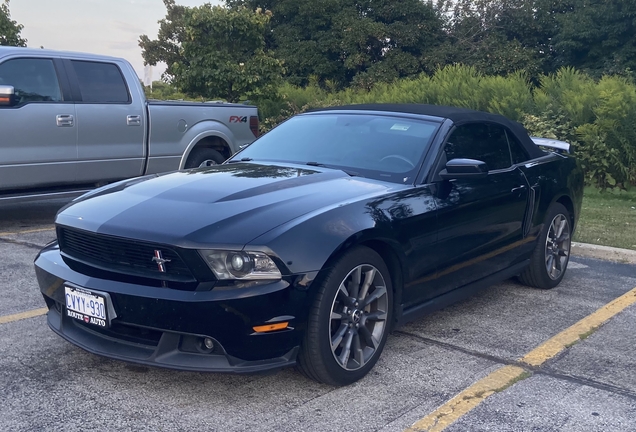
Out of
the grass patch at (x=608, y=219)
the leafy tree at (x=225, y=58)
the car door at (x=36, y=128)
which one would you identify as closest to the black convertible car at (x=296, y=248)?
the grass patch at (x=608, y=219)

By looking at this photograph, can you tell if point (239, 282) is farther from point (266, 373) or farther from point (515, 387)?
point (515, 387)

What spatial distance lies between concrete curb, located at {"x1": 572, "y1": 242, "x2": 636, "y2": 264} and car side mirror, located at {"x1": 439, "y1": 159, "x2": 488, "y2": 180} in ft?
11.0

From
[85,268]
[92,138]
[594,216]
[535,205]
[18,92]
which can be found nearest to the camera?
[85,268]

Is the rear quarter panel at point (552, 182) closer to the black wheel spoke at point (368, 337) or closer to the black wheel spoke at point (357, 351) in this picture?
the black wheel spoke at point (368, 337)

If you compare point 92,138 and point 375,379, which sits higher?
point 92,138

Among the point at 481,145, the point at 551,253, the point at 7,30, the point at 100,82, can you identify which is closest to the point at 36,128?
the point at 100,82

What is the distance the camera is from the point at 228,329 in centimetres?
336

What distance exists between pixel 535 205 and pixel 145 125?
4.95 m

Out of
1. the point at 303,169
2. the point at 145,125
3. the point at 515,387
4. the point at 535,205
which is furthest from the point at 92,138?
the point at 515,387

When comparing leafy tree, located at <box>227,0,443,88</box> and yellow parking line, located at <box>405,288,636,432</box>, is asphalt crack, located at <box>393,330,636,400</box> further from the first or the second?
leafy tree, located at <box>227,0,443,88</box>

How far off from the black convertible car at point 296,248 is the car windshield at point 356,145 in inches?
0.5

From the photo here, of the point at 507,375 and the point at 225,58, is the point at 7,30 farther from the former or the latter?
the point at 507,375

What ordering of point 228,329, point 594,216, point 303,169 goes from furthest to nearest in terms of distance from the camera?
1. point 594,216
2. point 303,169
3. point 228,329

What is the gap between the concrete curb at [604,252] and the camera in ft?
23.6
